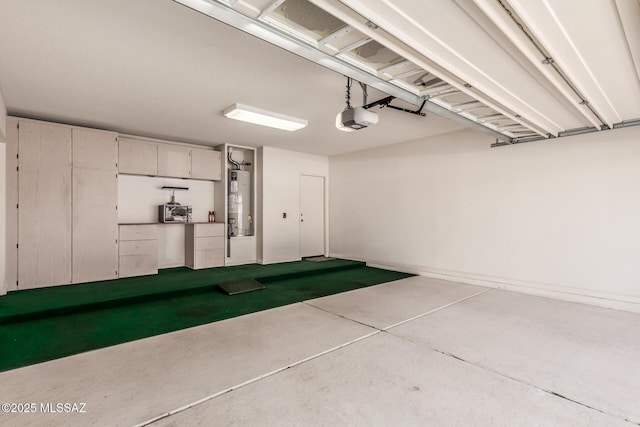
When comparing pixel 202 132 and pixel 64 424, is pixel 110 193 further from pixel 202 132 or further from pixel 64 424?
pixel 64 424

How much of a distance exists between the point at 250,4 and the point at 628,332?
189 inches

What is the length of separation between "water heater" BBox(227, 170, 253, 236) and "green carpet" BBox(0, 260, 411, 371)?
114 cm

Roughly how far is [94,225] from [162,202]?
1348 millimetres

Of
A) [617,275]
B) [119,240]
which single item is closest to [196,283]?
[119,240]

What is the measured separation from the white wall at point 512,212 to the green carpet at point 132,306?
4.08 ft

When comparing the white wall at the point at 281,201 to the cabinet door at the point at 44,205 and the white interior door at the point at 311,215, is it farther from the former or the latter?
the cabinet door at the point at 44,205

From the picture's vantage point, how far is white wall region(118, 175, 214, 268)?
5.85 metres

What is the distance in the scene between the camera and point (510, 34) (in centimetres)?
196

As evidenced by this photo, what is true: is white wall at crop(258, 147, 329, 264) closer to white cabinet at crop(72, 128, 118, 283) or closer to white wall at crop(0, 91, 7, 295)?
white cabinet at crop(72, 128, 118, 283)

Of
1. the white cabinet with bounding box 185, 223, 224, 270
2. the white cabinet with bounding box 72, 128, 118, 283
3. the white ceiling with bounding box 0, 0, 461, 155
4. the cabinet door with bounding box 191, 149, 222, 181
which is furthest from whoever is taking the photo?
the cabinet door with bounding box 191, 149, 222, 181

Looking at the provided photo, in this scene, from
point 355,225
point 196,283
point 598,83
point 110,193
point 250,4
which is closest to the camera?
point 250,4

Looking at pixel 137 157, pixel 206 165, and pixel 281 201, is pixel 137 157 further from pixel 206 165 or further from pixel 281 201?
pixel 281 201

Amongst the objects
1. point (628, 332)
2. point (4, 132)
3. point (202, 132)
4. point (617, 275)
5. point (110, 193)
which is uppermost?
point (202, 132)

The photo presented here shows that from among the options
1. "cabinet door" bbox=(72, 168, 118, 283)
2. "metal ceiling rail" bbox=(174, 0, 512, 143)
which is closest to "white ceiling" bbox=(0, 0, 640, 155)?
"metal ceiling rail" bbox=(174, 0, 512, 143)
